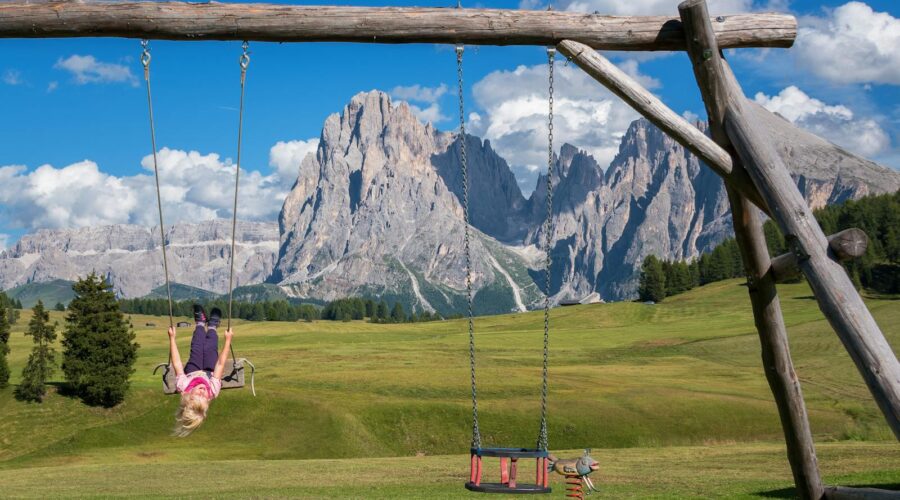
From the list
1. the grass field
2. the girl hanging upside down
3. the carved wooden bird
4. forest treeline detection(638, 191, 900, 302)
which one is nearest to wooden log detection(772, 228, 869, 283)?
the girl hanging upside down

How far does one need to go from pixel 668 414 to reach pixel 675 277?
113823 mm

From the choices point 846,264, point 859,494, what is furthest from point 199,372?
point 846,264

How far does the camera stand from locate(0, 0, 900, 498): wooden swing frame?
384 inches

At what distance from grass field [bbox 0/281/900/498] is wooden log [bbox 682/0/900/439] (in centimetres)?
1428

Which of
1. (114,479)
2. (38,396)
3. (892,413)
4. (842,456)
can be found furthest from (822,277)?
(38,396)

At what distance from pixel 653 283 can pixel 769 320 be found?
147858 mm

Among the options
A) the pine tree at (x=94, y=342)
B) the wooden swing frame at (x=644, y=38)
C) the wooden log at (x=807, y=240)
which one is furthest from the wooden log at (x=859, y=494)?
the pine tree at (x=94, y=342)

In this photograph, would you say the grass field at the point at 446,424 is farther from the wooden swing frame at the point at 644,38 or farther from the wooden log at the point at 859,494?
the wooden swing frame at the point at 644,38

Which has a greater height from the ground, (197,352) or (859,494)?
(197,352)

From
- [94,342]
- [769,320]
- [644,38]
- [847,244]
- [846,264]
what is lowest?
[94,342]

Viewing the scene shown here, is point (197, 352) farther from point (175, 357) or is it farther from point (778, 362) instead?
point (778, 362)

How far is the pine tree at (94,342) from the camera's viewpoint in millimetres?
57062

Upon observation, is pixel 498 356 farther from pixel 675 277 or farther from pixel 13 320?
pixel 13 320

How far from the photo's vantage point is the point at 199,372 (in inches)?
505
